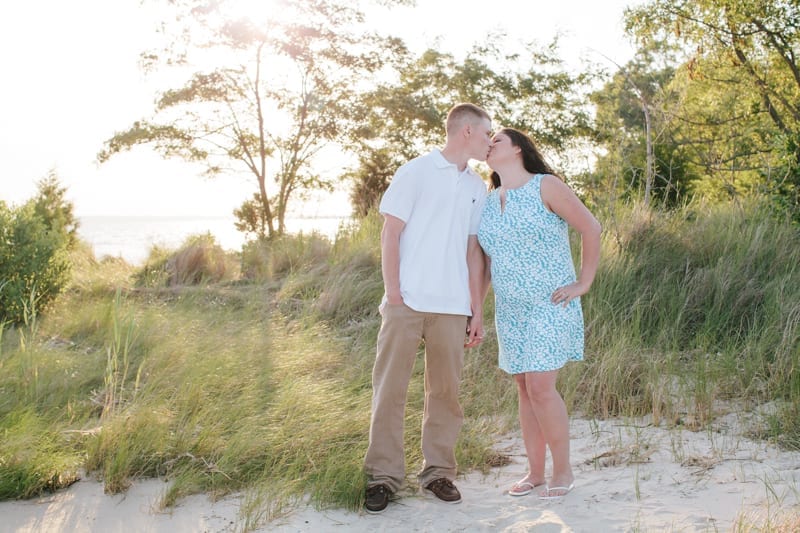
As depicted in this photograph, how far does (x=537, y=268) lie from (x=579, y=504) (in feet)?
3.81

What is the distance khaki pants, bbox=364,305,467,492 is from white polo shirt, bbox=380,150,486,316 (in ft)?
0.31

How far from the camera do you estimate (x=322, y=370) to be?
585 cm

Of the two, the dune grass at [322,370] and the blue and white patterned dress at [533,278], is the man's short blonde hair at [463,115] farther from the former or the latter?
the dune grass at [322,370]

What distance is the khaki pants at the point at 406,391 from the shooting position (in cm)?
365

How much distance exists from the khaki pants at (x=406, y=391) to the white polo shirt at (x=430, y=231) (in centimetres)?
9

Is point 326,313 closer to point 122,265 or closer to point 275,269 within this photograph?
point 275,269

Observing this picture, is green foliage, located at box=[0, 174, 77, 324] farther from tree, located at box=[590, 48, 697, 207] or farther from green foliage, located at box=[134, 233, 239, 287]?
tree, located at box=[590, 48, 697, 207]

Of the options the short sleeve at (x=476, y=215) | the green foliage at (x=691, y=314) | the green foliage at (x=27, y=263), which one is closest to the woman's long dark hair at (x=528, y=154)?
the short sleeve at (x=476, y=215)

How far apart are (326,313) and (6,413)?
3626 mm

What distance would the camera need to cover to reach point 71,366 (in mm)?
5836

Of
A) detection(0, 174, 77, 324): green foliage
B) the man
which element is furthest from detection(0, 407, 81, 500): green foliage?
detection(0, 174, 77, 324): green foliage

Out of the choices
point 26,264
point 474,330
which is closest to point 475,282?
point 474,330

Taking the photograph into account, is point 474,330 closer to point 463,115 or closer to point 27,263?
point 463,115

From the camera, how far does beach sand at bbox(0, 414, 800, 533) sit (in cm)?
334
